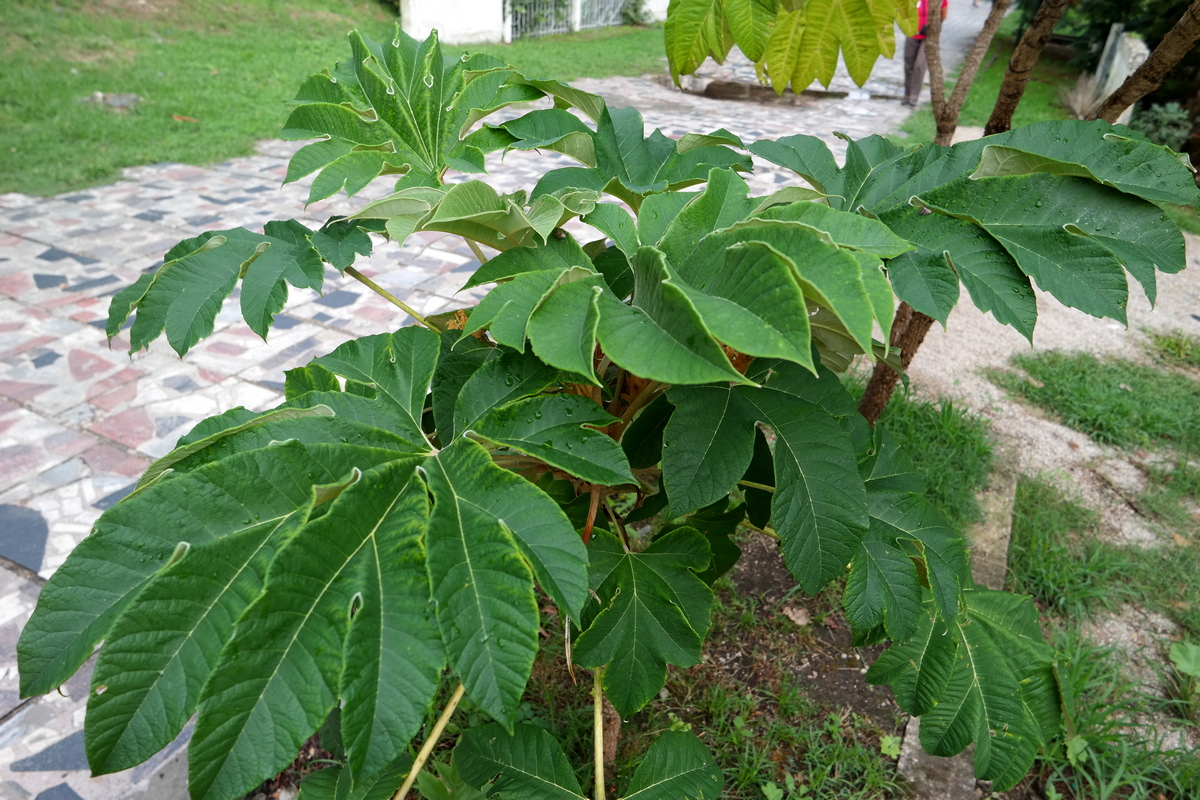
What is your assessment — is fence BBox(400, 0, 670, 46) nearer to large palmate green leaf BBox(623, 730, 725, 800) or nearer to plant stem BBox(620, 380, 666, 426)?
plant stem BBox(620, 380, 666, 426)

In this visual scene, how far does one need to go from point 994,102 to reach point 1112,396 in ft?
19.8

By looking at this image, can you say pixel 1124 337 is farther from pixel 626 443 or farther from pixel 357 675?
pixel 357 675

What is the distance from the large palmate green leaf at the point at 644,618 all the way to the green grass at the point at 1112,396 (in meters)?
2.71

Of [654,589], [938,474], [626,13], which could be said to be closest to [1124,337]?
[938,474]

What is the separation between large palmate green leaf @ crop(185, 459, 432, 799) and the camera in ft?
1.83

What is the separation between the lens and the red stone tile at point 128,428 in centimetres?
283

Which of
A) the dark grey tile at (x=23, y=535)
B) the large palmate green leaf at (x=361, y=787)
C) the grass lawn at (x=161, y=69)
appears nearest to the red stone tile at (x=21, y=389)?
the dark grey tile at (x=23, y=535)

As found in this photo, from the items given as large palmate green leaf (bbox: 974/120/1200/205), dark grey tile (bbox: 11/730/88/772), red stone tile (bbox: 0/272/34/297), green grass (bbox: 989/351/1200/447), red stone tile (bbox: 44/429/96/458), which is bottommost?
dark grey tile (bbox: 11/730/88/772)

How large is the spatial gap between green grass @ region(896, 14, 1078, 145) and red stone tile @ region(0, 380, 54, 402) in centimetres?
676

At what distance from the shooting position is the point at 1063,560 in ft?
7.39

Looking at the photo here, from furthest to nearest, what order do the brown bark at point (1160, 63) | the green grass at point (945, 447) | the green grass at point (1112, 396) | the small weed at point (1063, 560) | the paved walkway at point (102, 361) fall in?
the green grass at point (1112, 396)
the green grass at point (945, 447)
the small weed at point (1063, 560)
the paved walkway at point (102, 361)
the brown bark at point (1160, 63)

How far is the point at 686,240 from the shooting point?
0.81m

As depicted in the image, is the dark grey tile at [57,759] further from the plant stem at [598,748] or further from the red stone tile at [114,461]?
the plant stem at [598,748]

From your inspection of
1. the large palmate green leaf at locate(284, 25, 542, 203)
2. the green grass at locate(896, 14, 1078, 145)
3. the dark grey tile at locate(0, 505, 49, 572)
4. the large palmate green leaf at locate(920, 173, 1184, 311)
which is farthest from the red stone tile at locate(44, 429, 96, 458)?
the green grass at locate(896, 14, 1078, 145)
